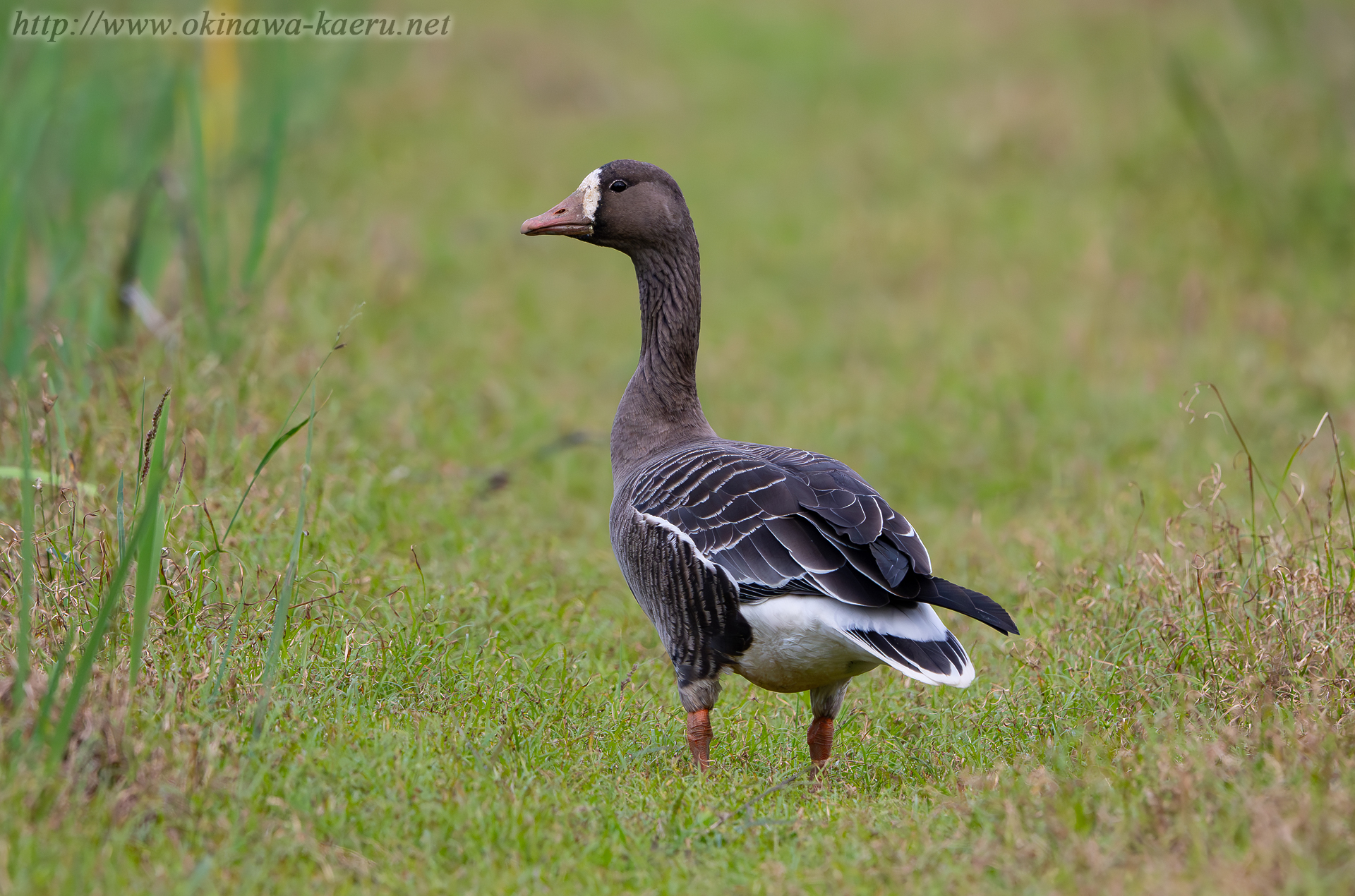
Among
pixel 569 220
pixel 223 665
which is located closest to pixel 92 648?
pixel 223 665

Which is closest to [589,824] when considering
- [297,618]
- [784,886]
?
[784,886]

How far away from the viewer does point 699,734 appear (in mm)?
4066

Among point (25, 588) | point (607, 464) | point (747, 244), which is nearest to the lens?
point (25, 588)

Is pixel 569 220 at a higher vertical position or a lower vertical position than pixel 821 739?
higher

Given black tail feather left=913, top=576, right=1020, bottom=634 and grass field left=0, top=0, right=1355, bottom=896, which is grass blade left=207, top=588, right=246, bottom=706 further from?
black tail feather left=913, top=576, right=1020, bottom=634

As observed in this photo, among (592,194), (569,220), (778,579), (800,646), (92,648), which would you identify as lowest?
(92,648)

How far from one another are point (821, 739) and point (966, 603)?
2.53ft

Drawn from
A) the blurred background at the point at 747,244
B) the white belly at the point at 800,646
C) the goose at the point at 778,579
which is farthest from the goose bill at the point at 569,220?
the white belly at the point at 800,646

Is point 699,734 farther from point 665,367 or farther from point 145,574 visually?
point 145,574

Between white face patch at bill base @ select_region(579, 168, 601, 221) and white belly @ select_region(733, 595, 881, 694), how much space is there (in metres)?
1.85

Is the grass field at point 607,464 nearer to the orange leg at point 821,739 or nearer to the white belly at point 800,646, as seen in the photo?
the orange leg at point 821,739

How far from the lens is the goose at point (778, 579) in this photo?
3713mm

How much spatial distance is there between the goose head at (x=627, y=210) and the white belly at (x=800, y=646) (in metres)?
1.72

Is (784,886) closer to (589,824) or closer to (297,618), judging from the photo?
(589,824)
